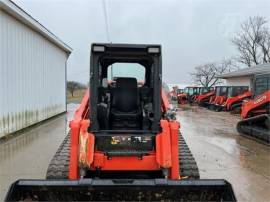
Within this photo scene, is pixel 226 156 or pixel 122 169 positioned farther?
pixel 226 156

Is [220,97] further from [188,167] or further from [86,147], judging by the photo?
[86,147]

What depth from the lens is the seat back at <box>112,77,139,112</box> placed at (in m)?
5.65

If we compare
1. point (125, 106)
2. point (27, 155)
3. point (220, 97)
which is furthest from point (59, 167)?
point (220, 97)

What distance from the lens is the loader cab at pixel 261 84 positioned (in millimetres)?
12461

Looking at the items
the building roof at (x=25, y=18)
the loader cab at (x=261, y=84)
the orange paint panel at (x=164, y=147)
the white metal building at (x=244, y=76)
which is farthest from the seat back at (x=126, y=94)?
the white metal building at (x=244, y=76)

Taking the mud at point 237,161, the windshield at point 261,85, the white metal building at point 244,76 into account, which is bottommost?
the mud at point 237,161

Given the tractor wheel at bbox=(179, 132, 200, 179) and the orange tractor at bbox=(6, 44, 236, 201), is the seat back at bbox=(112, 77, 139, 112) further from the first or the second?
the tractor wheel at bbox=(179, 132, 200, 179)

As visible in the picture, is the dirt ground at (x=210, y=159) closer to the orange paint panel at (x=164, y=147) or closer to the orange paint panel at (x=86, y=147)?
the orange paint panel at (x=86, y=147)

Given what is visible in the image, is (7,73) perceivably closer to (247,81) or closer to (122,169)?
(122,169)

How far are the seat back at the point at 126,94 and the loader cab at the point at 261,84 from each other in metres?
8.16

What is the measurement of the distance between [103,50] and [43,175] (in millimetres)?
3158

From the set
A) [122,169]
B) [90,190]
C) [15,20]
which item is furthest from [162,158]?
[15,20]

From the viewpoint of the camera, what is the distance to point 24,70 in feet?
45.9

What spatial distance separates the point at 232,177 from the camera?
6.97 meters
